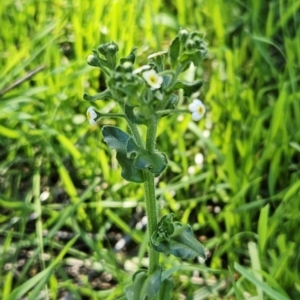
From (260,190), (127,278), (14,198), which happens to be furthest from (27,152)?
(260,190)

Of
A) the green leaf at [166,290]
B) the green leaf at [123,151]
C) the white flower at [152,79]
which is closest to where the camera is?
Answer: the white flower at [152,79]

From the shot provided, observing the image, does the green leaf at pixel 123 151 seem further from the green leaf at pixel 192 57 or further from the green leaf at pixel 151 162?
the green leaf at pixel 192 57

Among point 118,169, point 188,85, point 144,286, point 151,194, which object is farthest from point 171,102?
point 118,169

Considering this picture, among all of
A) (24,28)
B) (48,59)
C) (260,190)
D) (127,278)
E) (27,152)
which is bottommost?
(127,278)

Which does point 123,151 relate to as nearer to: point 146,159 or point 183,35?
point 146,159

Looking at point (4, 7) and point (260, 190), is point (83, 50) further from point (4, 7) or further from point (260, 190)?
point (260, 190)

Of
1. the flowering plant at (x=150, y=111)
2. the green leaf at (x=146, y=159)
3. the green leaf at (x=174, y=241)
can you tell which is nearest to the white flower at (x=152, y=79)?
the flowering plant at (x=150, y=111)

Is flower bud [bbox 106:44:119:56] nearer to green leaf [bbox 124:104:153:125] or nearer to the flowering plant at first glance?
the flowering plant
